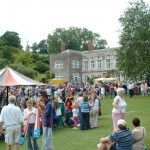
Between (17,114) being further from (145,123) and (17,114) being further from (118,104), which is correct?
(145,123)

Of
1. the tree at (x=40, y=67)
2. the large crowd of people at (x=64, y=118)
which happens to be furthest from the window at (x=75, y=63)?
the large crowd of people at (x=64, y=118)

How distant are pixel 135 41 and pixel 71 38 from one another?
6343 cm

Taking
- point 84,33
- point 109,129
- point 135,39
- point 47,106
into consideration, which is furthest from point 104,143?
point 84,33

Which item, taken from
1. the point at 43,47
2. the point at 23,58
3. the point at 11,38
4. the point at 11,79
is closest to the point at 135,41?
the point at 11,79

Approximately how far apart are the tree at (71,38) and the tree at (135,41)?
59.8 meters

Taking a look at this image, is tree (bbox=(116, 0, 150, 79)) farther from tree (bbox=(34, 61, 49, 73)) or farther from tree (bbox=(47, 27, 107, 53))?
tree (bbox=(47, 27, 107, 53))

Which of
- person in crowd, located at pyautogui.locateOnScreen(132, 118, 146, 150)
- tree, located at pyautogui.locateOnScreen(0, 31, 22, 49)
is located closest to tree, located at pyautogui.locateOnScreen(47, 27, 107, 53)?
tree, located at pyautogui.locateOnScreen(0, 31, 22, 49)

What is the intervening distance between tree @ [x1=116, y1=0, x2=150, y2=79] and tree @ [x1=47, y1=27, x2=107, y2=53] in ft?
196

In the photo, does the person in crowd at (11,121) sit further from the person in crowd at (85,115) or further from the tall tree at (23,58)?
the tall tree at (23,58)

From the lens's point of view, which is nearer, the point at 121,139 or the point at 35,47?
the point at 121,139

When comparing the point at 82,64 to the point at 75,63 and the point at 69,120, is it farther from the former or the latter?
the point at 69,120

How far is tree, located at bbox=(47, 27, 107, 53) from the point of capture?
101 metres

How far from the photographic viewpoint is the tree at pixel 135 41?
130 feet

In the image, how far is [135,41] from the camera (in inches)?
1583
